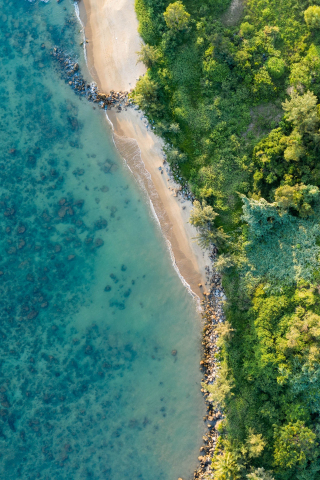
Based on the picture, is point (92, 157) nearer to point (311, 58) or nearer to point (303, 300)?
point (311, 58)

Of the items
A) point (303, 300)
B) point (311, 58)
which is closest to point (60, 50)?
point (311, 58)

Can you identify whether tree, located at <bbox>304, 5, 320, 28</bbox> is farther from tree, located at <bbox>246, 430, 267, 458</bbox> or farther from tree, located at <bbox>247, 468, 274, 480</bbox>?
tree, located at <bbox>247, 468, 274, 480</bbox>

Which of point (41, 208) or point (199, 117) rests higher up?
point (41, 208)

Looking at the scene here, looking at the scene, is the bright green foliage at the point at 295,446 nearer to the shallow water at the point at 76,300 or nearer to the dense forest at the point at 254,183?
the dense forest at the point at 254,183

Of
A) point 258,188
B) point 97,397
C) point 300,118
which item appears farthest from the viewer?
point 97,397

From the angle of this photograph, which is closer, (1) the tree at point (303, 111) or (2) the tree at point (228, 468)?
(1) the tree at point (303, 111)

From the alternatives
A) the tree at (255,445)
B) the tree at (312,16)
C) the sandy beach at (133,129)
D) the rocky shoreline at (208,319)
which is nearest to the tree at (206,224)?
the rocky shoreline at (208,319)
